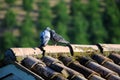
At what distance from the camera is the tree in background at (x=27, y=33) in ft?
125

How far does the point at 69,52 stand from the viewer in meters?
5.28

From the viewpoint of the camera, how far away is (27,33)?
40.8 meters

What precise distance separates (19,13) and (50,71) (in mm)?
43246

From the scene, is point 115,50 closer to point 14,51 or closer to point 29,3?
point 14,51

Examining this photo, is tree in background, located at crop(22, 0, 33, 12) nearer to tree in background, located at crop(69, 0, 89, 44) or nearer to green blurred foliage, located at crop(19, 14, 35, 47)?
green blurred foliage, located at crop(19, 14, 35, 47)

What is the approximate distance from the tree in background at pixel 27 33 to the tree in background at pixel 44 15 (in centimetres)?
102

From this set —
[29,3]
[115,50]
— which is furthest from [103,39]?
[115,50]

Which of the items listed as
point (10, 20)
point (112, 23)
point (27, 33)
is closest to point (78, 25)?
point (112, 23)

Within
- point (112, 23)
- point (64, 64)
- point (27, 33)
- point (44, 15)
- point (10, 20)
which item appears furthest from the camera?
point (44, 15)

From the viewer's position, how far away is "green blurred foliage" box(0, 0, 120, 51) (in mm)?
40312

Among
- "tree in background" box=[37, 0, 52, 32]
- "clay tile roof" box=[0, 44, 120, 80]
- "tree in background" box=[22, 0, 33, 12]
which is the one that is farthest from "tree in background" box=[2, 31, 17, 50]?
"clay tile roof" box=[0, 44, 120, 80]

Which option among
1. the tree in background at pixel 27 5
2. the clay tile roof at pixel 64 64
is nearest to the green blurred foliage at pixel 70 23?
the tree in background at pixel 27 5

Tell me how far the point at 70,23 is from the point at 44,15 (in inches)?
125

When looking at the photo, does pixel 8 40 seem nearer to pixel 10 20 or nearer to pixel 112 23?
pixel 10 20
